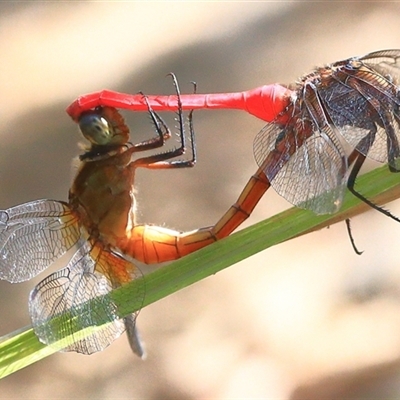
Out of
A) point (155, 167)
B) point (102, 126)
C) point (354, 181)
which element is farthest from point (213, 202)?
point (354, 181)

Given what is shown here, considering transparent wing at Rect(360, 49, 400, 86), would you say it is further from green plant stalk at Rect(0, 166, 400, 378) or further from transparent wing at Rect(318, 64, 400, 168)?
green plant stalk at Rect(0, 166, 400, 378)

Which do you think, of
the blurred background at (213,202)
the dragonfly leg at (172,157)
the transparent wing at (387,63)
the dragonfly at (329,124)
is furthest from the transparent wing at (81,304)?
the transparent wing at (387,63)

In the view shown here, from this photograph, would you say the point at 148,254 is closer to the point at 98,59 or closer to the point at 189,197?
the point at 189,197

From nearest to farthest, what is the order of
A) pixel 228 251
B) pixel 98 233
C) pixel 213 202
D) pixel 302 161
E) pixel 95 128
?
pixel 228 251
pixel 302 161
pixel 95 128
pixel 98 233
pixel 213 202

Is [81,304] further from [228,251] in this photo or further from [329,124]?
[329,124]

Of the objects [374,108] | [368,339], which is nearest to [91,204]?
[374,108]

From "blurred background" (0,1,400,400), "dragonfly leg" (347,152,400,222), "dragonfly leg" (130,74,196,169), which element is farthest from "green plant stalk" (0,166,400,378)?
"blurred background" (0,1,400,400)
